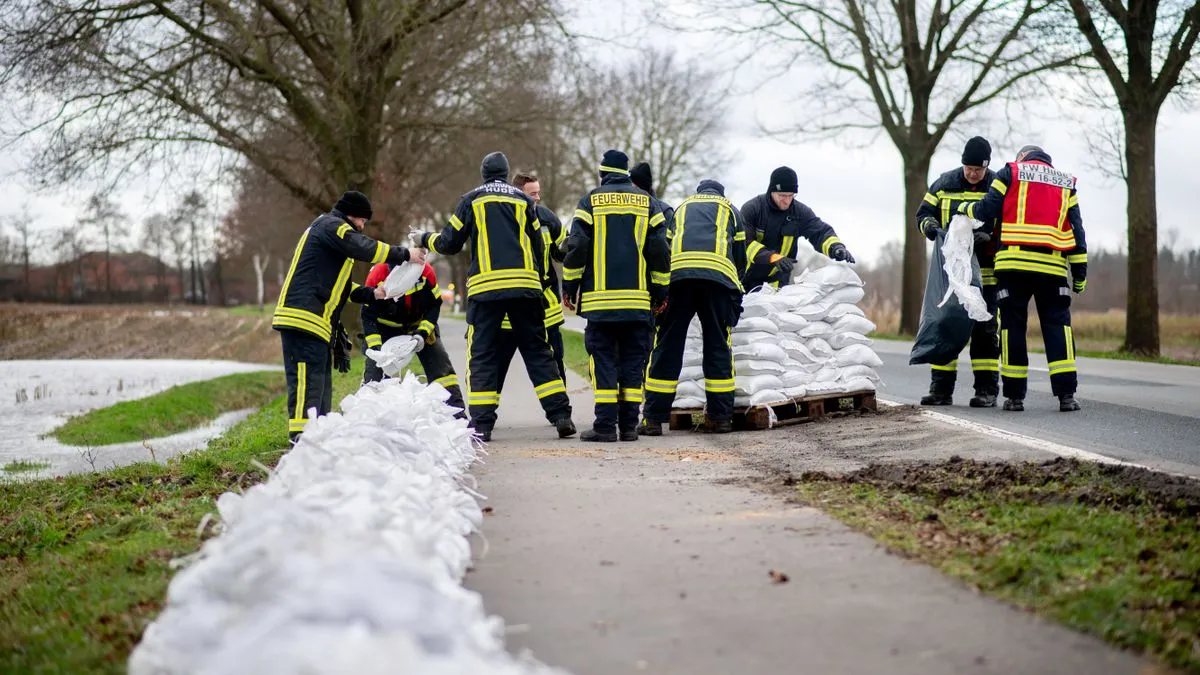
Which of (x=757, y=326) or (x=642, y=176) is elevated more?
(x=642, y=176)

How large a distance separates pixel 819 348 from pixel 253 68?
1460 centimetres

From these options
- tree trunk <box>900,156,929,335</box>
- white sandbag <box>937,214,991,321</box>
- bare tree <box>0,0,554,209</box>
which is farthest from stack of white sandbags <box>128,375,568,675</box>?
tree trunk <box>900,156,929,335</box>

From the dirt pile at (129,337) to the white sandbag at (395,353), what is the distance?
21.0m

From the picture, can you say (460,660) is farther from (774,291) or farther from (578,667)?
(774,291)

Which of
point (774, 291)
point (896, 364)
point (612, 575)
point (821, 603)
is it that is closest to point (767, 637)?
point (821, 603)

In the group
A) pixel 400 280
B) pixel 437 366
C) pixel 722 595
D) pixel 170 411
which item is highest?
pixel 400 280

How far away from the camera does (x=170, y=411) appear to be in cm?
1802

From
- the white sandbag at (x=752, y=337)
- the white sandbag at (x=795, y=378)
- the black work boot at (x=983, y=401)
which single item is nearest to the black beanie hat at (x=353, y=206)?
the white sandbag at (x=752, y=337)

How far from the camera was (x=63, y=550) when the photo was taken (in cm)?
686

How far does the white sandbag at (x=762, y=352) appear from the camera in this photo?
997 cm

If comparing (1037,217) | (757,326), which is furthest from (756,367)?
(1037,217)

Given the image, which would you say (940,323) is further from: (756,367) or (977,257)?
(756,367)

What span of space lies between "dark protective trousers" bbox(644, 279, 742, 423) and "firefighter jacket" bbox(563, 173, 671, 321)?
0.42 meters

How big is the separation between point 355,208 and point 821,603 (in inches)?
234
